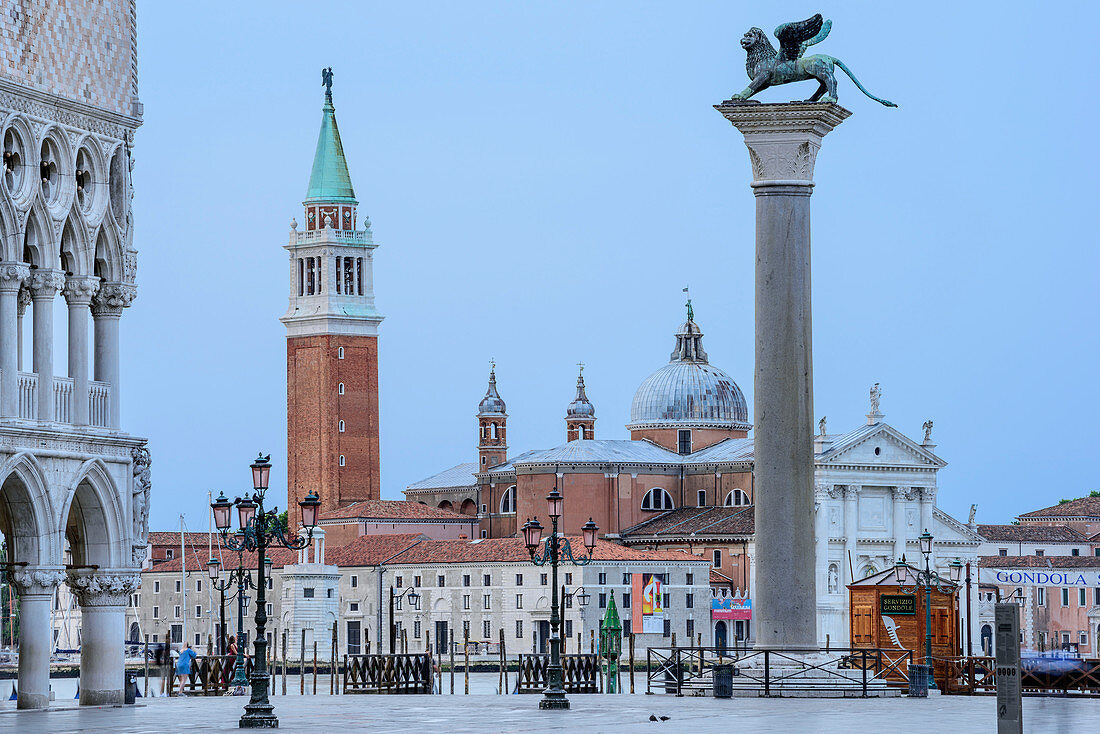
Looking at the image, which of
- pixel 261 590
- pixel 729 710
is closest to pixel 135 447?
pixel 261 590

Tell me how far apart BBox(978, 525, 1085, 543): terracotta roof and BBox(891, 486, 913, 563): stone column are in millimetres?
12428

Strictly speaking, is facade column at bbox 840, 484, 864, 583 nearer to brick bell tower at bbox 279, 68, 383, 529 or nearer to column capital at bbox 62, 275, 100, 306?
brick bell tower at bbox 279, 68, 383, 529

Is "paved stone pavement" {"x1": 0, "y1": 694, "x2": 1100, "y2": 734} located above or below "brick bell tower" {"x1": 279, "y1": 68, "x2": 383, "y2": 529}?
below

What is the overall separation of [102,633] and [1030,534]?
8935 cm

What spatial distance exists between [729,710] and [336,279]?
88872 mm

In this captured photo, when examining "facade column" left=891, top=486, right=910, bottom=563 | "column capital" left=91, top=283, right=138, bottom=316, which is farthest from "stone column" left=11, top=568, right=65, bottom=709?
"facade column" left=891, top=486, right=910, bottom=563

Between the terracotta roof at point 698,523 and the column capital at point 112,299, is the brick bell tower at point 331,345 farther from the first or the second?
the column capital at point 112,299

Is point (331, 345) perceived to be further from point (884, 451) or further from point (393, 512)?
point (884, 451)

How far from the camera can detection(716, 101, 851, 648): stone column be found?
2358 centimetres

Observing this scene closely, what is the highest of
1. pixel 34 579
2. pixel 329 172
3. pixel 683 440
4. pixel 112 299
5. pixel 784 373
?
pixel 329 172

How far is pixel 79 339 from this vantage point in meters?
24.4

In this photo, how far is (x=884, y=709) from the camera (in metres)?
22.8

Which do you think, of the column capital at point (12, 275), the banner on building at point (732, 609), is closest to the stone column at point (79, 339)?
the column capital at point (12, 275)

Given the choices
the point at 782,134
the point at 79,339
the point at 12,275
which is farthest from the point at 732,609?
the point at 12,275
